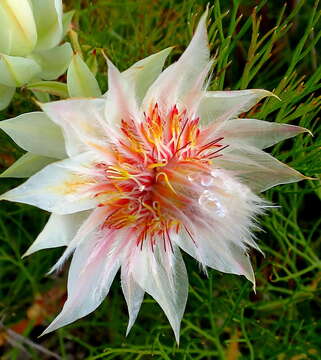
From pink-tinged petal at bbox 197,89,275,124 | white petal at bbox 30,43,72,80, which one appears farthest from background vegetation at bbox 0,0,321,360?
pink-tinged petal at bbox 197,89,275,124

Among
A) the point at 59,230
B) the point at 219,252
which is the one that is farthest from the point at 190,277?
the point at 59,230

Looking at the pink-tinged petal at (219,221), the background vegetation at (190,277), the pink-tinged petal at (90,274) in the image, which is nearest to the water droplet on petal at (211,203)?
the pink-tinged petal at (219,221)

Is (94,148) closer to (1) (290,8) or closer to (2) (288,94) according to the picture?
(2) (288,94)

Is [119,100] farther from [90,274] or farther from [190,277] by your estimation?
[190,277]

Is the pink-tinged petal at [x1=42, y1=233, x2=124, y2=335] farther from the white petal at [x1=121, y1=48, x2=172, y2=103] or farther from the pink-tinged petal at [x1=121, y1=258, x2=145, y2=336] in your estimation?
the white petal at [x1=121, y1=48, x2=172, y2=103]

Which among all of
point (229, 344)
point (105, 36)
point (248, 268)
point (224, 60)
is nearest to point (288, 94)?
point (224, 60)

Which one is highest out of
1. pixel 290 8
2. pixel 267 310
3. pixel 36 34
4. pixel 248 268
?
pixel 36 34
